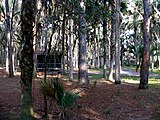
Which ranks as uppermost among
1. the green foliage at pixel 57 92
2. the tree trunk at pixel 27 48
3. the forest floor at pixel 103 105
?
the tree trunk at pixel 27 48

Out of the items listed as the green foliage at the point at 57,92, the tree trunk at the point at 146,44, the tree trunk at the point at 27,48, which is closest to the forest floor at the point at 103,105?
the tree trunk at the point at 146,44

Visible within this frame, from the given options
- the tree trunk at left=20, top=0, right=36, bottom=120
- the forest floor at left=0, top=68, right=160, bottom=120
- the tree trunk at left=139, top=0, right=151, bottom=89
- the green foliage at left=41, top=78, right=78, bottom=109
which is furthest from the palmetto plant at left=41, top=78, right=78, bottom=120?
the tree trunk at left=139, top=0, right=151, bottom=89

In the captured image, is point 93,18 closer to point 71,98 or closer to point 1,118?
point 71,98

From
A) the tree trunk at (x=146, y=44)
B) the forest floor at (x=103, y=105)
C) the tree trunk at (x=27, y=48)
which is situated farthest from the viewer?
the tree trunk at (x=146, y=44)

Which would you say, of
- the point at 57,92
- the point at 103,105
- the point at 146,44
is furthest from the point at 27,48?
the point at 146,44

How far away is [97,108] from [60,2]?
4.71 meters

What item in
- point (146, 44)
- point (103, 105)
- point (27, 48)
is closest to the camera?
point (27, 48)

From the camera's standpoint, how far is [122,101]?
41.2ft

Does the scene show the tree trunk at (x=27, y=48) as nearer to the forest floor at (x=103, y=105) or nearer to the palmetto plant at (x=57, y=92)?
the palmetto plant at (x=57, y=92)

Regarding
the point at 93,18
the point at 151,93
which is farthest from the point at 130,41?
the point at 93,18

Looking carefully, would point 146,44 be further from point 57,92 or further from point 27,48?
point 27,48

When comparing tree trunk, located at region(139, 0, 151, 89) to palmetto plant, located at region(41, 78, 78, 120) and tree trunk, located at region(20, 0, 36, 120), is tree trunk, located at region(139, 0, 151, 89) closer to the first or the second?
palmetto plant, located at region(41, 78, 78, 120)

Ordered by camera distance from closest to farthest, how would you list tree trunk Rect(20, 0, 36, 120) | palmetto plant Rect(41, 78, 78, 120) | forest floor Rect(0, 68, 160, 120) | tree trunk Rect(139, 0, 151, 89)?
palmetto plant Rect(41, 78, 78, 120), tree trunk Rect(20, 0, 36, 120), forest floor Rect(0, 68, 160, 120), tree trunk Rect(139, 0, 151, 89)

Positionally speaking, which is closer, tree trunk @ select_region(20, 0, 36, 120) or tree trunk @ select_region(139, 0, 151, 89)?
tree trunk @ select_region(20, 0, 36, 120)
